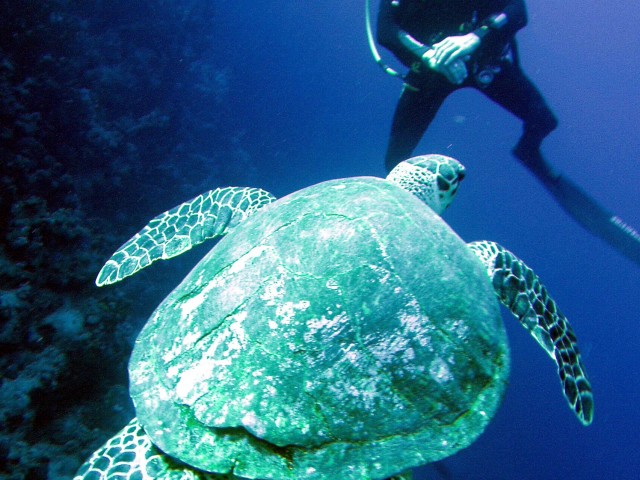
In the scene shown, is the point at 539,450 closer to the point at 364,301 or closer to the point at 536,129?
the point at 536,129

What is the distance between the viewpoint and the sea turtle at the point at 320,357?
5.66ft

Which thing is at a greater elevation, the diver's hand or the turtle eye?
the diver's hand

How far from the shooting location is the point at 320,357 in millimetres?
1751

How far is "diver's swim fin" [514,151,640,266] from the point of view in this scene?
6523mm

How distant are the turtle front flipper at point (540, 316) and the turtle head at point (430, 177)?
589 millimetres

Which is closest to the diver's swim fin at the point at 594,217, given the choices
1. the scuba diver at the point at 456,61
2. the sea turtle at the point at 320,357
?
the scuba diver at the point at 456,61

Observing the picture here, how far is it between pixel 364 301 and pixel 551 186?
20.4 ft

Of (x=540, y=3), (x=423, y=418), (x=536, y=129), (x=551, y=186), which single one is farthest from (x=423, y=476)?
(x=540, y=3)

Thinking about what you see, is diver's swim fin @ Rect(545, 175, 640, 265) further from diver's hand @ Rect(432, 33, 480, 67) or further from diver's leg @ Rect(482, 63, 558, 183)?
diver's hand @ Rect(432, 33, 480, 67)

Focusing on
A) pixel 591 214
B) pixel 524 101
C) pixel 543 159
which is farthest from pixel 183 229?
pixel 591 214

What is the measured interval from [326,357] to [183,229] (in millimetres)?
2103

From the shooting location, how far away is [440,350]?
1906 mm

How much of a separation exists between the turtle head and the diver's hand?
1.14 meters

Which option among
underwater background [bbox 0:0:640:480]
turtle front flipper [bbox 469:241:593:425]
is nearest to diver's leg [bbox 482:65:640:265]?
turtle front flipper [bbox 469:241:593:425]
